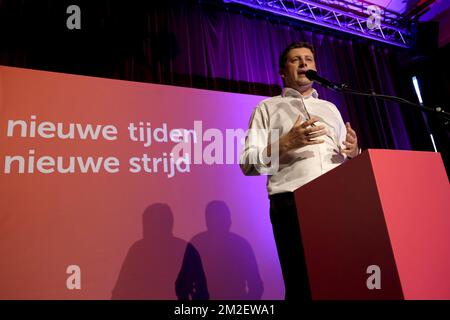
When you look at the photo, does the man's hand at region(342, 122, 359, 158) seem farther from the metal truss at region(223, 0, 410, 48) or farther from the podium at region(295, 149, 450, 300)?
the metal truss at region(223, 0, 410, 48)

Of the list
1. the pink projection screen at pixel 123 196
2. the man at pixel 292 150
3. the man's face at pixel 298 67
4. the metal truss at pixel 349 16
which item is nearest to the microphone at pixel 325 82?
the man at pixel 292 150

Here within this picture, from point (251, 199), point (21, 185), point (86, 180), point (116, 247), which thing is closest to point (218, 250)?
point (251, 199)

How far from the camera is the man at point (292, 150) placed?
1520 mm

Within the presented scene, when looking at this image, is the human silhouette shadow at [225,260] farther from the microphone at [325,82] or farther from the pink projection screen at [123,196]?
the microphone at [325,82]

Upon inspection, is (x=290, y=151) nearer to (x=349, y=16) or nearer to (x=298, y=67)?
(x=298, y=67)

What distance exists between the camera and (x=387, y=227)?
3.19 feet

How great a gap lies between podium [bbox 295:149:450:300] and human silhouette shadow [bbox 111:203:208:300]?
1318 mm

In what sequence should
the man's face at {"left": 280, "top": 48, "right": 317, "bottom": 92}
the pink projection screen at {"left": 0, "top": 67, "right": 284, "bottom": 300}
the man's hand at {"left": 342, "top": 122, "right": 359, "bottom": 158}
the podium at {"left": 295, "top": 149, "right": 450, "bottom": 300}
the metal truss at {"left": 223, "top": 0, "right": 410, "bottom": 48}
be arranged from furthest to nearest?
the metal truss at {"left": 223, "top": 0, "right": 410, "bottom": 48}, the pink projection screen at {"left": 0, "top": 67, "right": 284, "bottom": 300}, the man's face at {"left": 280, "top": 48, "right": 317, "bottom": 92}, the man's hand at {"left": 342, "top": 122, "right": 359, "bottom": 158}, the podium at {"left": 295, "top": 149, "right": 450, "bottom": 300}

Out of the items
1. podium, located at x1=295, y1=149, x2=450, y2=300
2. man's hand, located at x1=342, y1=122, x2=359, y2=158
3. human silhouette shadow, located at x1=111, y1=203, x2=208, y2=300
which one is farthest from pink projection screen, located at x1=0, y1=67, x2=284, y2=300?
podium, located at x1=295, y1=149, x2=450, y2=300

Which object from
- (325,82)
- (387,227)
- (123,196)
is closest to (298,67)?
(325,82)

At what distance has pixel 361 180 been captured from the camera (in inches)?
42.4

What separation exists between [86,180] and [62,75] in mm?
728

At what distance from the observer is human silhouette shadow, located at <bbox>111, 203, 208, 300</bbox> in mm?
2238

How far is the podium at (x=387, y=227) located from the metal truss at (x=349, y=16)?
286cm
